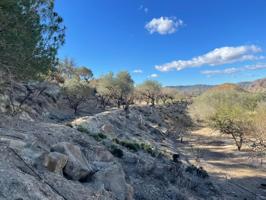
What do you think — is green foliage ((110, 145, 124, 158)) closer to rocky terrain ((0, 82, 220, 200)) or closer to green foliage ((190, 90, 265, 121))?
rocky terrain ((0, 82, 220, 200))

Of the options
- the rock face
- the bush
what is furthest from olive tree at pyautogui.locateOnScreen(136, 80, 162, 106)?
the rock face

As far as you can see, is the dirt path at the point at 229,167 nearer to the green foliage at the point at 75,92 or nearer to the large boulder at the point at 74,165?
the large boulder at the point at 74,165

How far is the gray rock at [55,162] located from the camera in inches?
462

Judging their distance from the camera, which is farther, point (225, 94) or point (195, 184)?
point (225, 94)

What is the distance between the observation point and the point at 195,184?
72.1 feet

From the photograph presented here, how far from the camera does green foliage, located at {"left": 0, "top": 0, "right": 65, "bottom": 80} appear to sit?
43.2 ft

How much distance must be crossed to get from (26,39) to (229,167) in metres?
28.4

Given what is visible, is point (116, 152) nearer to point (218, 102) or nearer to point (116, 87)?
point (116, 87)

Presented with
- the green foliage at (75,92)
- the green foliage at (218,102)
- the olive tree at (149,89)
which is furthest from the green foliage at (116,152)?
the olive tree at (149,89)

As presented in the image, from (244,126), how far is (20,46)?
39.9 meters

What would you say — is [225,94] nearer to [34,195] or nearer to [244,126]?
[244,126]

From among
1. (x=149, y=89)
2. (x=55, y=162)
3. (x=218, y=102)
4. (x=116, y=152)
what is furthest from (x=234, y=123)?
(x=149, y=89)

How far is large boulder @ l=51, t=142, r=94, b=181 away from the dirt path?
→ 12646 mm

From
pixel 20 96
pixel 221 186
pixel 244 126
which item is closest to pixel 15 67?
pixel 221 186
